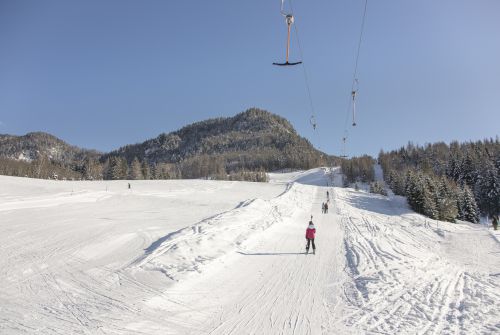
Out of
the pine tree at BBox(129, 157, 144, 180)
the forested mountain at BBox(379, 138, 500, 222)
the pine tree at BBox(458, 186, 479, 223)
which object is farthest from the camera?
the pine tree at BBox(129, 157, 144, 180)

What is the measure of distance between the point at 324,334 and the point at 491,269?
1606 centimetres

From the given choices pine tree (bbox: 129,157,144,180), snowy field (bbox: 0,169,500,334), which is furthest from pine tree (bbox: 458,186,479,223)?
pine tree (bbox: 129,157,144,180)

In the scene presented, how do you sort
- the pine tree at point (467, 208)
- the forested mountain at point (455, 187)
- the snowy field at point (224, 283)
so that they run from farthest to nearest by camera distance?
the pine tree at point (467, 208) → the forested mountain at point (455, 187) → the snowy field at point (224, 283)

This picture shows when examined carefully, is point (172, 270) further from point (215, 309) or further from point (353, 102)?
point (353, 102)

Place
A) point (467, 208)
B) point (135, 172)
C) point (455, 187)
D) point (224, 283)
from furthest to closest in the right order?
point (135, 172), point (455, 187), point (467, 208), point (224, 283)

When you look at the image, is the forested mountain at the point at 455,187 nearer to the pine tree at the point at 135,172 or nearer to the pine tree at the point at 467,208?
the pine tree at the point at 467,208

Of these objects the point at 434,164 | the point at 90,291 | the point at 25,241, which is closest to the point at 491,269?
the point at 90,291

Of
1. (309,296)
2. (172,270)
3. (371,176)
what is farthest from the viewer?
(371,176)

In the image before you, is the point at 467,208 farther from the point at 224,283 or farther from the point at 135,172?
the point at 135,172

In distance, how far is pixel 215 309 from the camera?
930cm

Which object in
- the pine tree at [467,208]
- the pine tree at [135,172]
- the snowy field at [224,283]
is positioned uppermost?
the pine tree at [135,172]

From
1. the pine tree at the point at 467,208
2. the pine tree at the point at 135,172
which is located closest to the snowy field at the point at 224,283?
the pine tree at the point at 467,208

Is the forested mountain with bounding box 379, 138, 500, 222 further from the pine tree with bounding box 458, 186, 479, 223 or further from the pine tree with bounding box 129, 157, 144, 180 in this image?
the pine tree with bounding box 129, 157, 144, 180

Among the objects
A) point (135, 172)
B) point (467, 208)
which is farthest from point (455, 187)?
point (135, 172)
